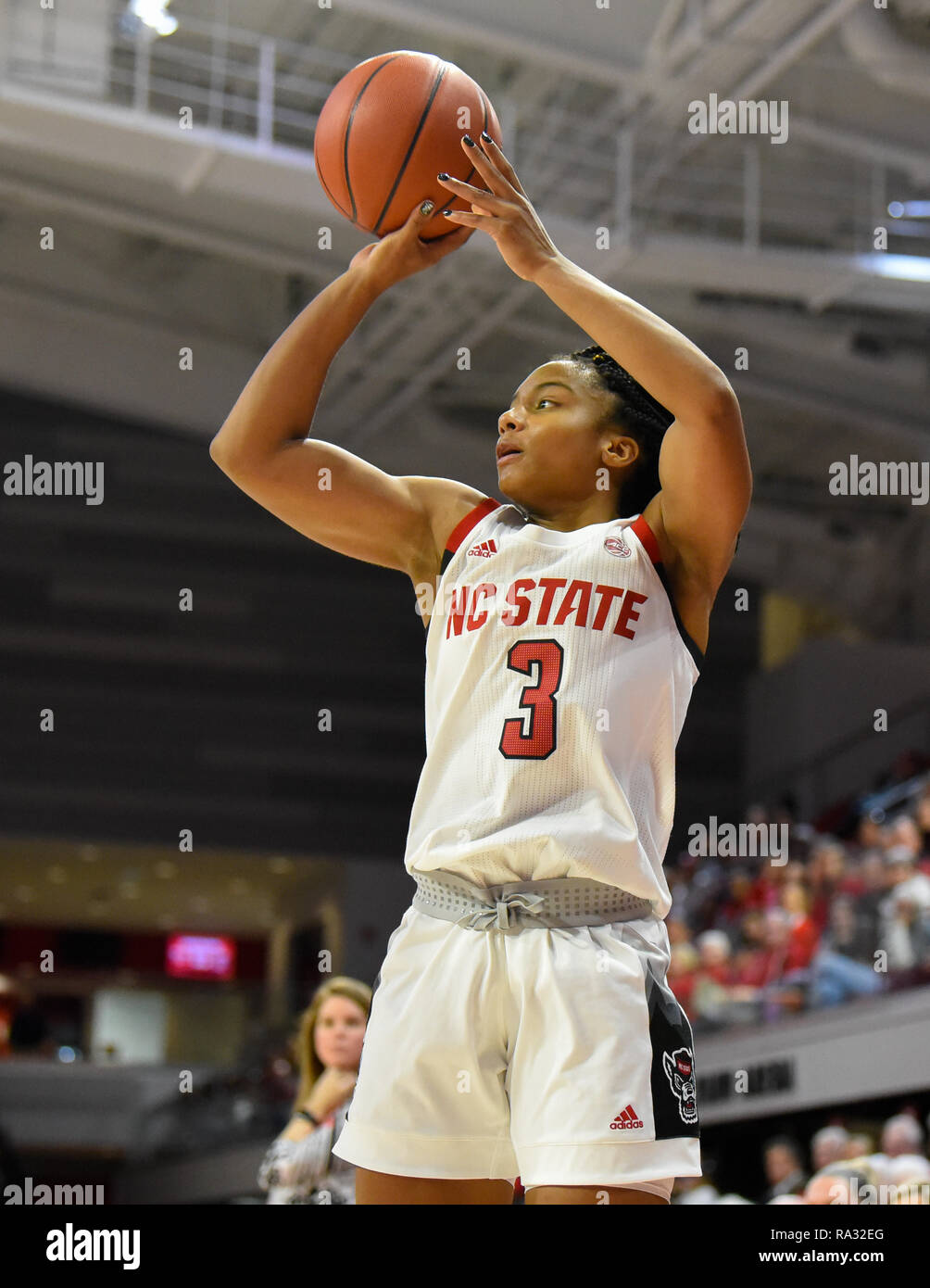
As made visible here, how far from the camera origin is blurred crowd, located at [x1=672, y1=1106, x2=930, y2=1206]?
3.67 m

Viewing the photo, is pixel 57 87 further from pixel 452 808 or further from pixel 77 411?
pixel 452 808

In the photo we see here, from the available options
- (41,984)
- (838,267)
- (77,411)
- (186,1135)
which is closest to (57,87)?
(838,267)

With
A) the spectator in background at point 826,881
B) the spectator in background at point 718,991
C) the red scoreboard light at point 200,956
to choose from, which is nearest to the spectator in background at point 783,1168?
the spectator in background at point 826,881

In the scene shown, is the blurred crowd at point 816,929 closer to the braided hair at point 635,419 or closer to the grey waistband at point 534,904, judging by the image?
the braided hair at point 635,419

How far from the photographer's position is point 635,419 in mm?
2283

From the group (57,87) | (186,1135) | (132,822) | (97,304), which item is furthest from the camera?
(132,822)

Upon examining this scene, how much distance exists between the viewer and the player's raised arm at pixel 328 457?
225cm

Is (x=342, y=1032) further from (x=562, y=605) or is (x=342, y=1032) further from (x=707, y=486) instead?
(x=707, y=486)

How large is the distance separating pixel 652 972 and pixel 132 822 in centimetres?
1624

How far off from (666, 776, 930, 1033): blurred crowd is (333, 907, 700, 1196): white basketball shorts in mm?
6080

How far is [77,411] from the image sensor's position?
17.5 meters

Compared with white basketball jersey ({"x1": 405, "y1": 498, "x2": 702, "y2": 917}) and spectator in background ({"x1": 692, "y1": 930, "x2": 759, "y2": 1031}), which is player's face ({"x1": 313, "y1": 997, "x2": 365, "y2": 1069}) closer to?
white basketball jersey ({"x1": 405, "y1": 498, "x2": 702, "y2": 917})

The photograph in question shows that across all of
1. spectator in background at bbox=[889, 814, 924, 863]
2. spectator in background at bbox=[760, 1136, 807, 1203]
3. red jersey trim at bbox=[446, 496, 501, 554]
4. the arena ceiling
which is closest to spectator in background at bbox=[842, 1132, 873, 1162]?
spectator in background at bbox=[760, 1136, 807, 1203]
